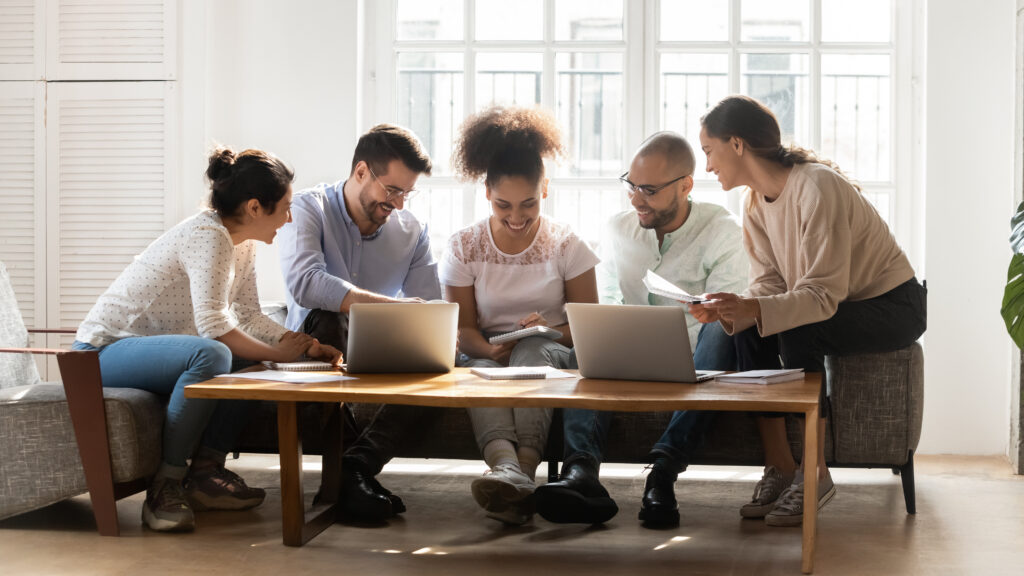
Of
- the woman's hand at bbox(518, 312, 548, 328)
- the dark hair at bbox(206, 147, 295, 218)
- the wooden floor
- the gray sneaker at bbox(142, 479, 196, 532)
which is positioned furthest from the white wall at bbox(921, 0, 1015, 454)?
the gray sneaker at bbox(142, 479, 196, 532)

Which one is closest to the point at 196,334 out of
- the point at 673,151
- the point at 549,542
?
the point at 549,542

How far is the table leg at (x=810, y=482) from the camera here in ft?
7.15

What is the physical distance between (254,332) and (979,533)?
202 centimetres

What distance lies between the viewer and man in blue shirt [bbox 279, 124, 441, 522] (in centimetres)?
301

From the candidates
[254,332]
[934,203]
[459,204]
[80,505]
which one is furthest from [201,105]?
[934,203]

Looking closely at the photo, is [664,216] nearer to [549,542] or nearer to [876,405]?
[876,405]

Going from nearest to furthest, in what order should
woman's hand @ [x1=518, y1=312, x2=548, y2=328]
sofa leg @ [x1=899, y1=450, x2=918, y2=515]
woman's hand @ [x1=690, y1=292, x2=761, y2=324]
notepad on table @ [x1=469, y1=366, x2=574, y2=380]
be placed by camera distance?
notepad on table @ [x1=469, y1=366, x2=574, y2=380] < woman's hand @ [x1=690, y1=292, x2=761, y2=324] < sofa leg @ [x1=899, y1=450, x2=918, y2=515] < woman's hand @ [x1=518, y1=312, x2=548, y2=328]

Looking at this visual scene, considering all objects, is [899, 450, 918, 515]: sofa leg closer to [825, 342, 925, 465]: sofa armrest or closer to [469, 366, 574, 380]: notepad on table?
[825, 342, 925, 465]: sofa armrest

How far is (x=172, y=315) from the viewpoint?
297cm

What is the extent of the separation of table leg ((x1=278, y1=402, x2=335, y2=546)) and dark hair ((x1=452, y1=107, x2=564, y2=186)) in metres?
1.12

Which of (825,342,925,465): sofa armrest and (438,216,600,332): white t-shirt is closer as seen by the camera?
(825,342,925,465): sofa armrest

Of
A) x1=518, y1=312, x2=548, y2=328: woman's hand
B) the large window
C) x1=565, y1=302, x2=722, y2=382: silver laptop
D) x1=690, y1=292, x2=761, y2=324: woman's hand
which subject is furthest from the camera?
the large window

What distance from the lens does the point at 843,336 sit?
110 inches

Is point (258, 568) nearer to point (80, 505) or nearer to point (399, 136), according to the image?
point (80, 505)
